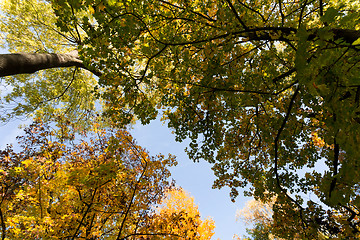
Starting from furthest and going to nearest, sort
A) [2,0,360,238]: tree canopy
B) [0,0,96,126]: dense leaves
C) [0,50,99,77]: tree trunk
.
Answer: [0,0,96,126]: dense leaves
[0,50,99,77]: tree trunk
[2,0,360,238]: tree canopy

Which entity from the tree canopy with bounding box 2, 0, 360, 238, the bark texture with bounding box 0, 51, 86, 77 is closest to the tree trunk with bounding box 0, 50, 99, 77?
the bark texture with bounding box 0, 51, 86, 77

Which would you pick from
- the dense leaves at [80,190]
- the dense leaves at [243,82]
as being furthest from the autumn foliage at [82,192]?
the dense leaves at [243,82]

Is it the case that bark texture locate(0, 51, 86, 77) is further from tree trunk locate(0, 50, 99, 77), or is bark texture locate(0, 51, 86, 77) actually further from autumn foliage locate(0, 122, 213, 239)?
autumn foliage locate(0, 122, 213, 239)

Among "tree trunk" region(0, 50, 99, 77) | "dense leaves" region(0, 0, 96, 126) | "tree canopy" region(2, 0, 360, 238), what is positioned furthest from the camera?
"dense leaves" region(0, 0, 96, 126)

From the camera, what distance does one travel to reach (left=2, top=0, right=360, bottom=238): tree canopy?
5.62ft

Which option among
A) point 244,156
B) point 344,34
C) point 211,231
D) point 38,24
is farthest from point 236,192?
point 38,24

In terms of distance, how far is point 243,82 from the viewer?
4.93 meters

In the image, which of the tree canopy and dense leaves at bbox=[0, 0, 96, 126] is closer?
the tree canopy

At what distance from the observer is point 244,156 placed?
7219 millimetres

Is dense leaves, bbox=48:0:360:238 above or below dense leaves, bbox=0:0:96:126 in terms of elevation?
below

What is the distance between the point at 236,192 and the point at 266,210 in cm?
1783

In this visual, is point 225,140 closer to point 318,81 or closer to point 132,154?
point 132,154

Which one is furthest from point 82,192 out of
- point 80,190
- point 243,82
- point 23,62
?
point 243,82

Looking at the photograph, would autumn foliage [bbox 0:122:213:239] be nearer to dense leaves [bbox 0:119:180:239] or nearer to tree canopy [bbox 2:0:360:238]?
dense leaves [bbox 0:119:180:239]
